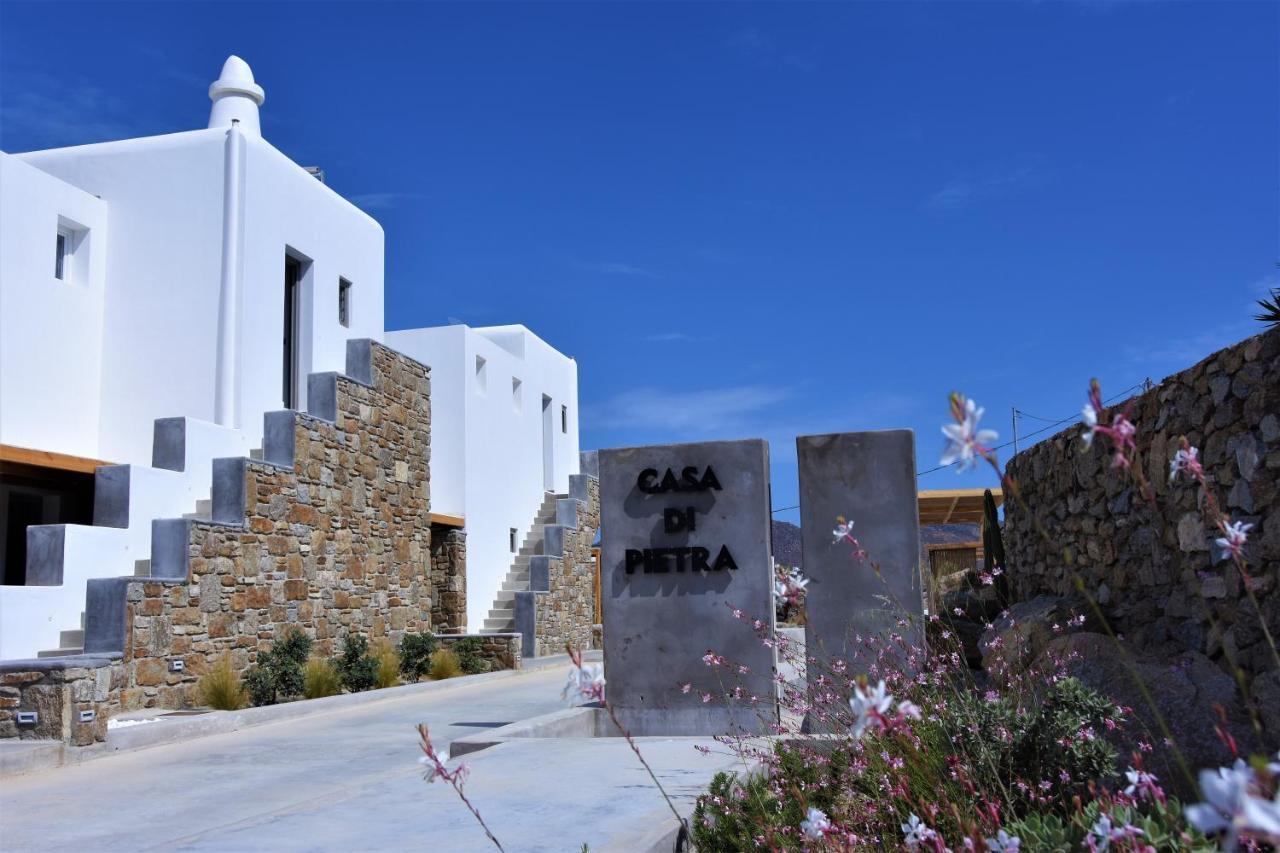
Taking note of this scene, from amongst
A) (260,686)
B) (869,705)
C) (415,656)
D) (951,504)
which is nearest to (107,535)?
(260,686)

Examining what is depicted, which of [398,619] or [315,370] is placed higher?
[315,370]

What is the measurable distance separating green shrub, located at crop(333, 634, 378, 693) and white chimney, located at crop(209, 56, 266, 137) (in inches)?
317

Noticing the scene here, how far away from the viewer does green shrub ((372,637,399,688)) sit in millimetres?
14828

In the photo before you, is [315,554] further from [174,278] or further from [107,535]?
[174,278]

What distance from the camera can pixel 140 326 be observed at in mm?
14781

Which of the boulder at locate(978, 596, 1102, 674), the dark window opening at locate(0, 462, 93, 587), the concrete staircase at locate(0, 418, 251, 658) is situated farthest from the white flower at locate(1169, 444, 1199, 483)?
the dark window opening at locate(0, 462, 93, 587)

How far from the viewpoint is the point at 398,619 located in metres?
17.8

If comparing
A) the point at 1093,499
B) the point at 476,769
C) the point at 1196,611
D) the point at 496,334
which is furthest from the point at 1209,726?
the point at 496,334

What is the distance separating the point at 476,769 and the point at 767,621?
3.16 meters

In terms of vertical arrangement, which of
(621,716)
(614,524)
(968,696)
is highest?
(614,524)

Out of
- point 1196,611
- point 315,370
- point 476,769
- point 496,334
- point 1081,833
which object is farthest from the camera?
point 496,334

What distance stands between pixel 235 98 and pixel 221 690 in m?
9.53

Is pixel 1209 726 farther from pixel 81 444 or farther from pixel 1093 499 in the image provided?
pixel 81 444

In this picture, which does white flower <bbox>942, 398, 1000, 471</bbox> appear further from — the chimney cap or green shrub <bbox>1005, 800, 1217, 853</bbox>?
the chimney cap
